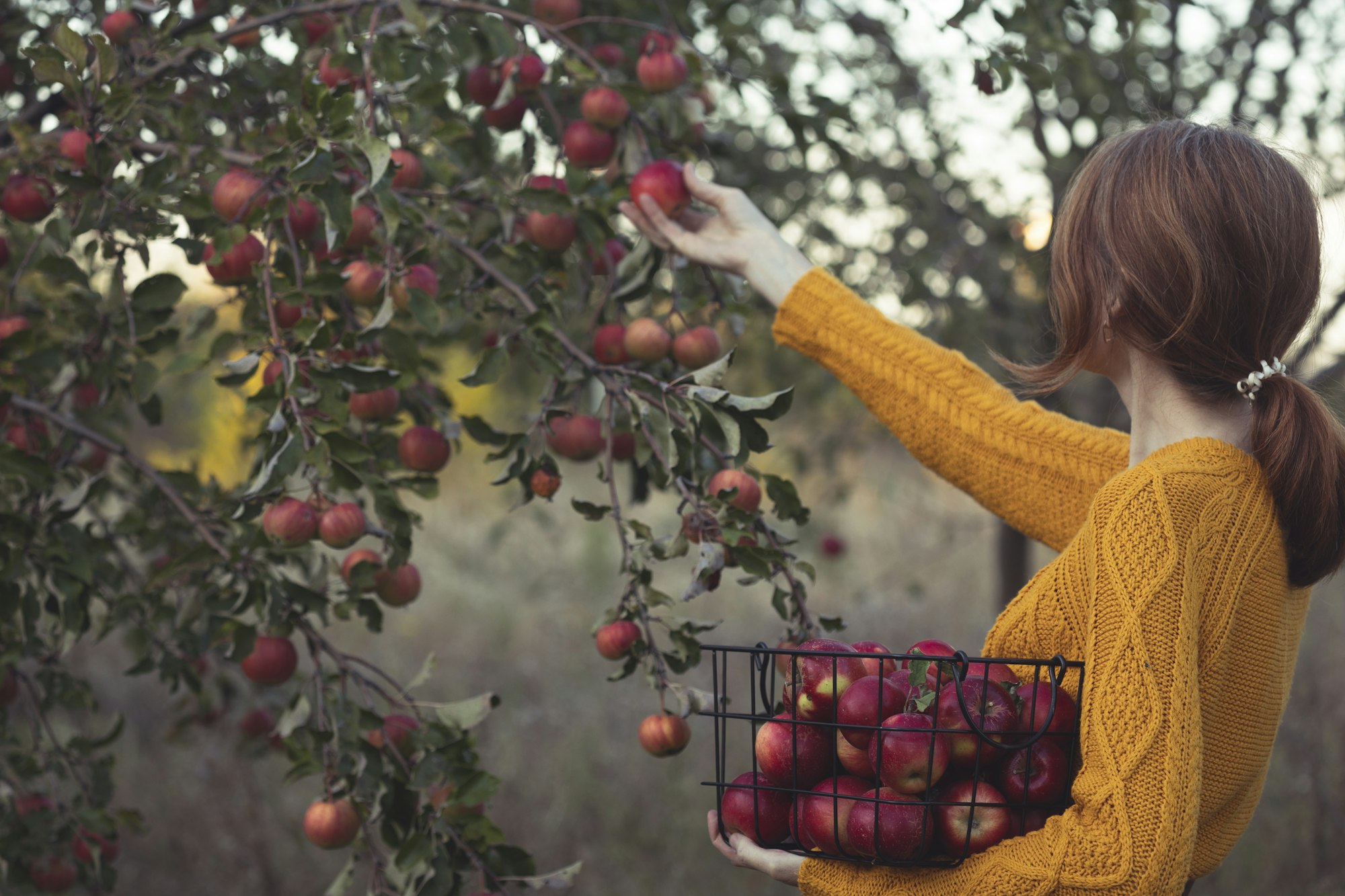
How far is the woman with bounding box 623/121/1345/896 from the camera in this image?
0.92 meters

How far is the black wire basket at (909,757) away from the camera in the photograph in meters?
0.96

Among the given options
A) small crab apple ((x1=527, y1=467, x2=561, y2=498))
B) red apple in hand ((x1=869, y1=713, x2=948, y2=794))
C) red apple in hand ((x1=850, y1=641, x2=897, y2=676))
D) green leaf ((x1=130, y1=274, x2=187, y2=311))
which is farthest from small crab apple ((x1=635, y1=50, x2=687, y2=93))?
red apple in hand ((x1=869, y1=713, x2=948, y2=794))

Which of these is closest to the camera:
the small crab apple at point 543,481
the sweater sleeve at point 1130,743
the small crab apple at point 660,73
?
the sweater sleeve at point 1130,743

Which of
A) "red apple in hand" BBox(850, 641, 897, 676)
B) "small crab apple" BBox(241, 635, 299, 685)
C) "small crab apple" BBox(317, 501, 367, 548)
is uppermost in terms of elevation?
"red apple in hand" BBox(850, 641, 897, 676)

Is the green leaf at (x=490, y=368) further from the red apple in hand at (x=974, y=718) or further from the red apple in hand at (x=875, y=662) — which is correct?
the red apple in hand at (x=974, y=718)

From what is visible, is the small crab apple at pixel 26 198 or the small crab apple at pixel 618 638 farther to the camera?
the small crab apple at pixel 26 198

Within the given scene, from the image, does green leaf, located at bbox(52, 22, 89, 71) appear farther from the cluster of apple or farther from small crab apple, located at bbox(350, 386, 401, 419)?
the cluster of apple

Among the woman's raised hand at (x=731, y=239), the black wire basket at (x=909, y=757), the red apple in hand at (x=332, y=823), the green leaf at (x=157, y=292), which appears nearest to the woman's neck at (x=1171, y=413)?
the black wire basket at (x=909, y=757)

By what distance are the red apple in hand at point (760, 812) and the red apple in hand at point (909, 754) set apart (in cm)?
13

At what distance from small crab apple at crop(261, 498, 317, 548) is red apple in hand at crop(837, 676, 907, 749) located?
2.24ft

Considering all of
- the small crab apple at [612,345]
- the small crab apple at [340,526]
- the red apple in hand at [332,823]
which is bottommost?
the red apple in hand at [332,823]

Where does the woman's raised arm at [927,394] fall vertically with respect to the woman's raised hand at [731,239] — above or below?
below

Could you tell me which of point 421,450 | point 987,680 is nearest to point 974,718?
point 987,680

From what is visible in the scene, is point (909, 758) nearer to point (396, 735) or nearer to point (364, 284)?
point (396, 735)
